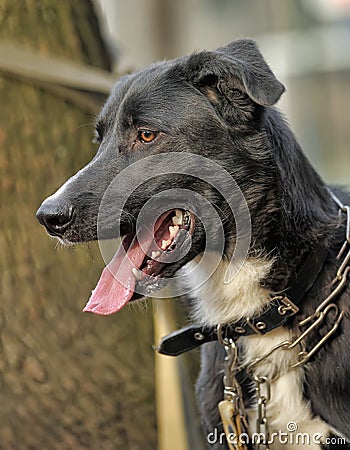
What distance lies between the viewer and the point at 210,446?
2807 mm

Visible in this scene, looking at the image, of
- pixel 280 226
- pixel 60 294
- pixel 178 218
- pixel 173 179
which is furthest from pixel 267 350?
pixel 60 294

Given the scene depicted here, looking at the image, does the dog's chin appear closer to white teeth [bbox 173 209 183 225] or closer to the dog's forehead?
white teeth [bbox 173 209 183 225]

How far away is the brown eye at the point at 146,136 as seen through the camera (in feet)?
8.37

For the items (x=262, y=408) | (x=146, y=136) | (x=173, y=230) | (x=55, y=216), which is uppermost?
(x=146, y=136)

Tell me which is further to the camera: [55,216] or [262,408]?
[262,408]

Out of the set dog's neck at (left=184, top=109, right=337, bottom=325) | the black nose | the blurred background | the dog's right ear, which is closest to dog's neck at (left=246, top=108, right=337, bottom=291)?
dog's neck at (left=184, top=109, right=337, bottom=325)

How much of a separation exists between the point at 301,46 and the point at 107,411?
28.6ft

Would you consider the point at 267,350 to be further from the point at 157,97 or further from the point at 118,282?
the point at 157,97

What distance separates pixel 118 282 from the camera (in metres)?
2.51

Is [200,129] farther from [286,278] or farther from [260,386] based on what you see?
[260,386]

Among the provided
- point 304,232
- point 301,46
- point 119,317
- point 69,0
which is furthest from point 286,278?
point 301,46

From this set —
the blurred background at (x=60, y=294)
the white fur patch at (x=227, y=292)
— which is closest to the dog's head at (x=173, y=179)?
the white fur patch at (x=227, y=292)

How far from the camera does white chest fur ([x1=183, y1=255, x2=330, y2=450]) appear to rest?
254cm

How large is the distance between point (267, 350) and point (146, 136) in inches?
30.5
